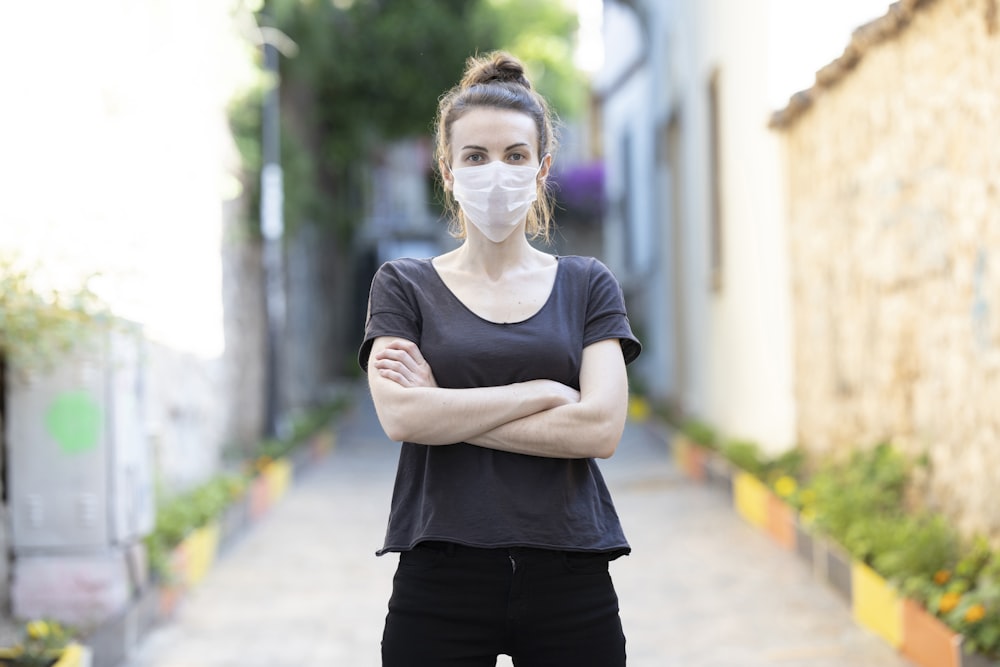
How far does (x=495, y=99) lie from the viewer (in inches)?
99.1

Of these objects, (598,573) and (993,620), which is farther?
(993,620)

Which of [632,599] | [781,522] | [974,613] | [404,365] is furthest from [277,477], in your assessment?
[404,365]

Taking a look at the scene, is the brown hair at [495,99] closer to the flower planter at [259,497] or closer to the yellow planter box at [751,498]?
the yellow planter box at [751,498]

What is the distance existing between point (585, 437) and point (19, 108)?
13.6 feet

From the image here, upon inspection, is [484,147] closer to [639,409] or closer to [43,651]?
[43,651]

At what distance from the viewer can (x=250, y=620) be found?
5988 mm

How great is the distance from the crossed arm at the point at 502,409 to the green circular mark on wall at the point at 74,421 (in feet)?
10.6

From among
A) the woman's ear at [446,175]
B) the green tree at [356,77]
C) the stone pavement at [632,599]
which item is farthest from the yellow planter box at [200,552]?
the green tree at [356,77]

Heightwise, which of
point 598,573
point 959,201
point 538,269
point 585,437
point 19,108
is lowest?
point 598,573

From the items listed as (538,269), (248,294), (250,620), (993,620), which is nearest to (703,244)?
(248,294)

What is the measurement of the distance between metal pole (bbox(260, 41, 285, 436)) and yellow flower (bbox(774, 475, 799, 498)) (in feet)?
18.0

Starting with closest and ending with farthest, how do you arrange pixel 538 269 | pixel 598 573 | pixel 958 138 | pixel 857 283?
pixel 598 573 → pixel 538 269 → pixel 958 138 → pixel 857 283

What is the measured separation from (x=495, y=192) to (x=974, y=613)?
2688 millimetres

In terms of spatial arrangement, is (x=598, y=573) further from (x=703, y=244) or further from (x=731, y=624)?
(x=703, y=244)
